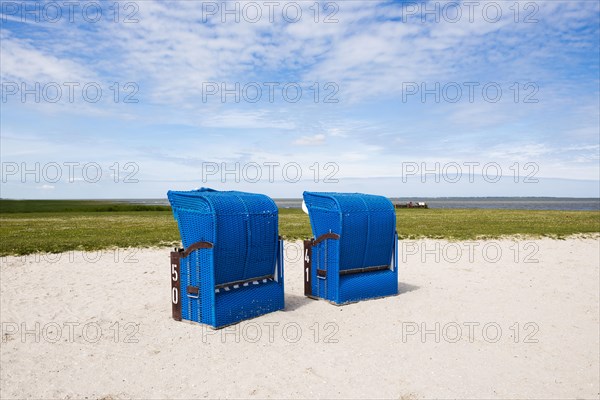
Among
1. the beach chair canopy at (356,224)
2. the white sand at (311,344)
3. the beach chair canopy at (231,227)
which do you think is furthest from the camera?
the beach chair canopy at (356,224)

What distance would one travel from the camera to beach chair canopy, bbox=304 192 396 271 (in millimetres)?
9062

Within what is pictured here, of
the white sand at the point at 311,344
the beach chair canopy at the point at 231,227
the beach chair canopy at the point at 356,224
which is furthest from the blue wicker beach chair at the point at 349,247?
the beach chair canopy at the point at 231,227

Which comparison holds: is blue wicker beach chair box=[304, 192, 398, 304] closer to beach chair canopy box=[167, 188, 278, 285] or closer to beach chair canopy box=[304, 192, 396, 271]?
beach chair canopy box=[304, 192, 396, 271]

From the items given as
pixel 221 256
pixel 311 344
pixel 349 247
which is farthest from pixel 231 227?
pixel 349 247

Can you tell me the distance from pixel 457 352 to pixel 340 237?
2.98 metres

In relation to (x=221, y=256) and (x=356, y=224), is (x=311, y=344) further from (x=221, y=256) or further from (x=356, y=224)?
(x=356, y=224)

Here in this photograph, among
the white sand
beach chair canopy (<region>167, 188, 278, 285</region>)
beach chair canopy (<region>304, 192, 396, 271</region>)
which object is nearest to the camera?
the white sand

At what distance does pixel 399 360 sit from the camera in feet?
21.4

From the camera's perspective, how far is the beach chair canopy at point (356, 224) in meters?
9.06

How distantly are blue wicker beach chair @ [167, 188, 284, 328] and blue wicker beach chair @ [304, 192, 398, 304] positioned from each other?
4.08ft

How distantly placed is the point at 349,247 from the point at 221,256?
2722mm

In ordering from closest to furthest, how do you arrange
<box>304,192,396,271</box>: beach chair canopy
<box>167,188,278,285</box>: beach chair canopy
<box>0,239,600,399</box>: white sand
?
1. <box>0,239,600,399</box>: white sand
2. <box>167,188,278,285</box>: beach chair canopy
3. <box>304,192,396,271</box>: beach chair canopy

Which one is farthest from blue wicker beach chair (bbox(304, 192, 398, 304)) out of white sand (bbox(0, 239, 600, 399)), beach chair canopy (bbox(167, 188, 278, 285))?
beach chair canopy (bbox(167, 188, 278, 285))

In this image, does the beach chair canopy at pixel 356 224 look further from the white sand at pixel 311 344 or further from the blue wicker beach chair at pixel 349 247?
the white sand at pixel 311 344
